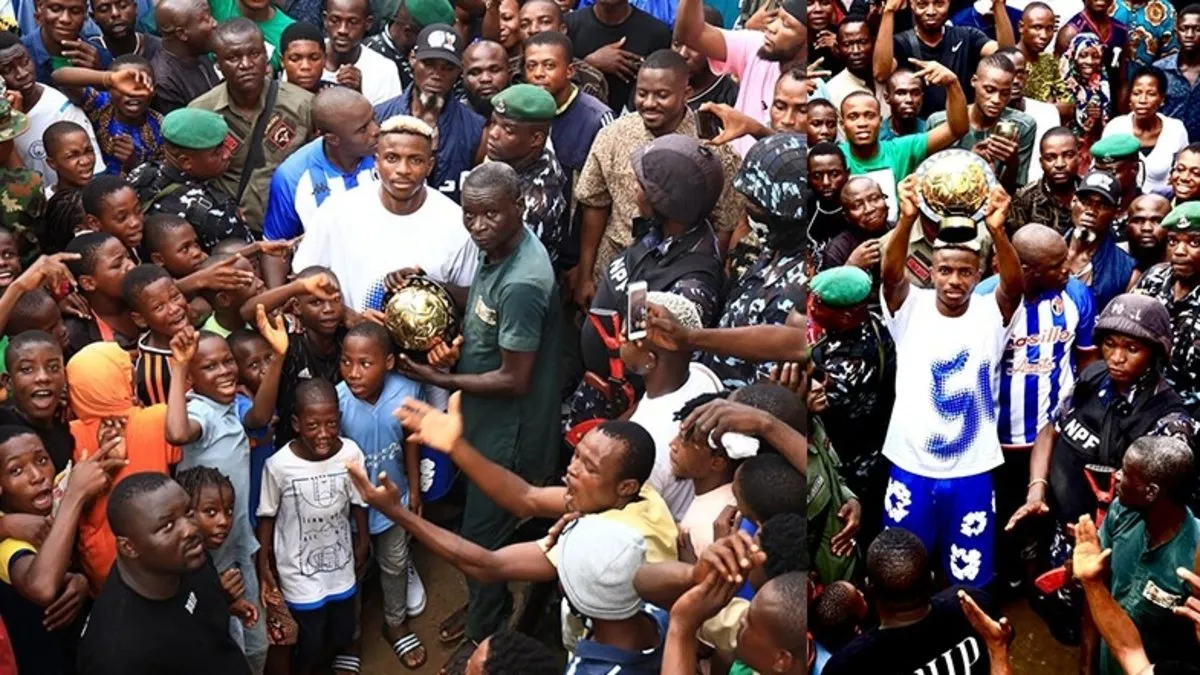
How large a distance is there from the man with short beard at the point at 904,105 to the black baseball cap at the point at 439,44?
1677mm

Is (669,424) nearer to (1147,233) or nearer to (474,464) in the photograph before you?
(474,464)

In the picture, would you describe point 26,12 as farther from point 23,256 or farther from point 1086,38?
point 1086,38

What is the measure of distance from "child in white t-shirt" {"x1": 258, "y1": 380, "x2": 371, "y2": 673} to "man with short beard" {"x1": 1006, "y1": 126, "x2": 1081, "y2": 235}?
215cm

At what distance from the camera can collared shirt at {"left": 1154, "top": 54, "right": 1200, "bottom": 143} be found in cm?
488

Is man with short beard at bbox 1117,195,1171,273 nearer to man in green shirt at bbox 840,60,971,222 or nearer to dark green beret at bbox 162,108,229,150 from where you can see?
man in green shirt at bbox 840,60,971,222

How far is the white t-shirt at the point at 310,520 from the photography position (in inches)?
85.4

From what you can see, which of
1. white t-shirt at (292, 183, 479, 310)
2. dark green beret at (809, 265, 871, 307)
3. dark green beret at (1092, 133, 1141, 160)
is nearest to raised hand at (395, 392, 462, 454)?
white t-shirt at (292, 183, 479, 310)

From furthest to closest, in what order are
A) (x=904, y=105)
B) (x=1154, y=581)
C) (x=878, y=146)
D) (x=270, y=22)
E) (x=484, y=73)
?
(x=904, y=105) → (x=878, y=146) → (x=1154, y=581) → (x=270, y=22) → (x=484, y=73)

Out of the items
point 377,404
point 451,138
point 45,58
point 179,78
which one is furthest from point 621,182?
point 45,58

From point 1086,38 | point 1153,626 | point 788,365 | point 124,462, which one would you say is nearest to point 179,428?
point 124,462

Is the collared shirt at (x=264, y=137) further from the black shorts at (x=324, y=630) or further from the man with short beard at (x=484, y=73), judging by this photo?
the black shorts at (x=324, y=630)

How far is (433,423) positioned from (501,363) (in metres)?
0.12

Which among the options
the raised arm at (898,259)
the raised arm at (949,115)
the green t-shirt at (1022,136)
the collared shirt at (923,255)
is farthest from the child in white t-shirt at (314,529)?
the green t-shirt at (1022,136)

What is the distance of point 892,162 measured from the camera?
3740mm
